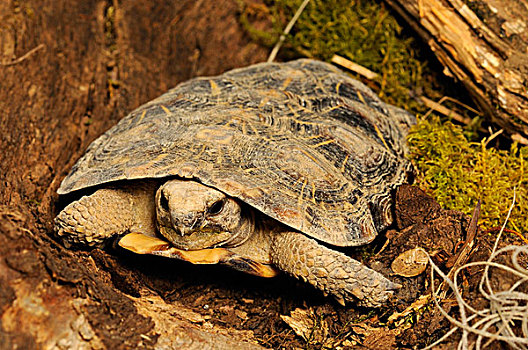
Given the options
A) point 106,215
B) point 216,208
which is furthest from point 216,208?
point 106,215

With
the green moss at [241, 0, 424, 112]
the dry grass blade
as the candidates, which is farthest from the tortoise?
the dry grass blade

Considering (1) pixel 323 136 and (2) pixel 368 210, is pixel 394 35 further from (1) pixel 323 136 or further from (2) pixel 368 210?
(2) pixel 368 210

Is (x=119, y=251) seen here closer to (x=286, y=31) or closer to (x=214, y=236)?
(x=214, y=236)

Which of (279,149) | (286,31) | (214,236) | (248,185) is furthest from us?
(286,31)

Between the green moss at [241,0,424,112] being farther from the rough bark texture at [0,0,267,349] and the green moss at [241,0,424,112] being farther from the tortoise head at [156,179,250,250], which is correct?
the tortoise head at [156,179,250,250]

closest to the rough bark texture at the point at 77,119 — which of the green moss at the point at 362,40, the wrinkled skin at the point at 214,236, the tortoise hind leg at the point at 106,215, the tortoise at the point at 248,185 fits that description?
the tortoise hind leg at the point at 106,215

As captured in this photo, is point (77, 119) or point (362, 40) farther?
point (362, 40)

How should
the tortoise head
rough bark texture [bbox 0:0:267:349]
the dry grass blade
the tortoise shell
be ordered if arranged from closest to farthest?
rough bark texture [bbox 0:0:267:349] < the tortoise head < the tortoise shell < the dry grass blade
